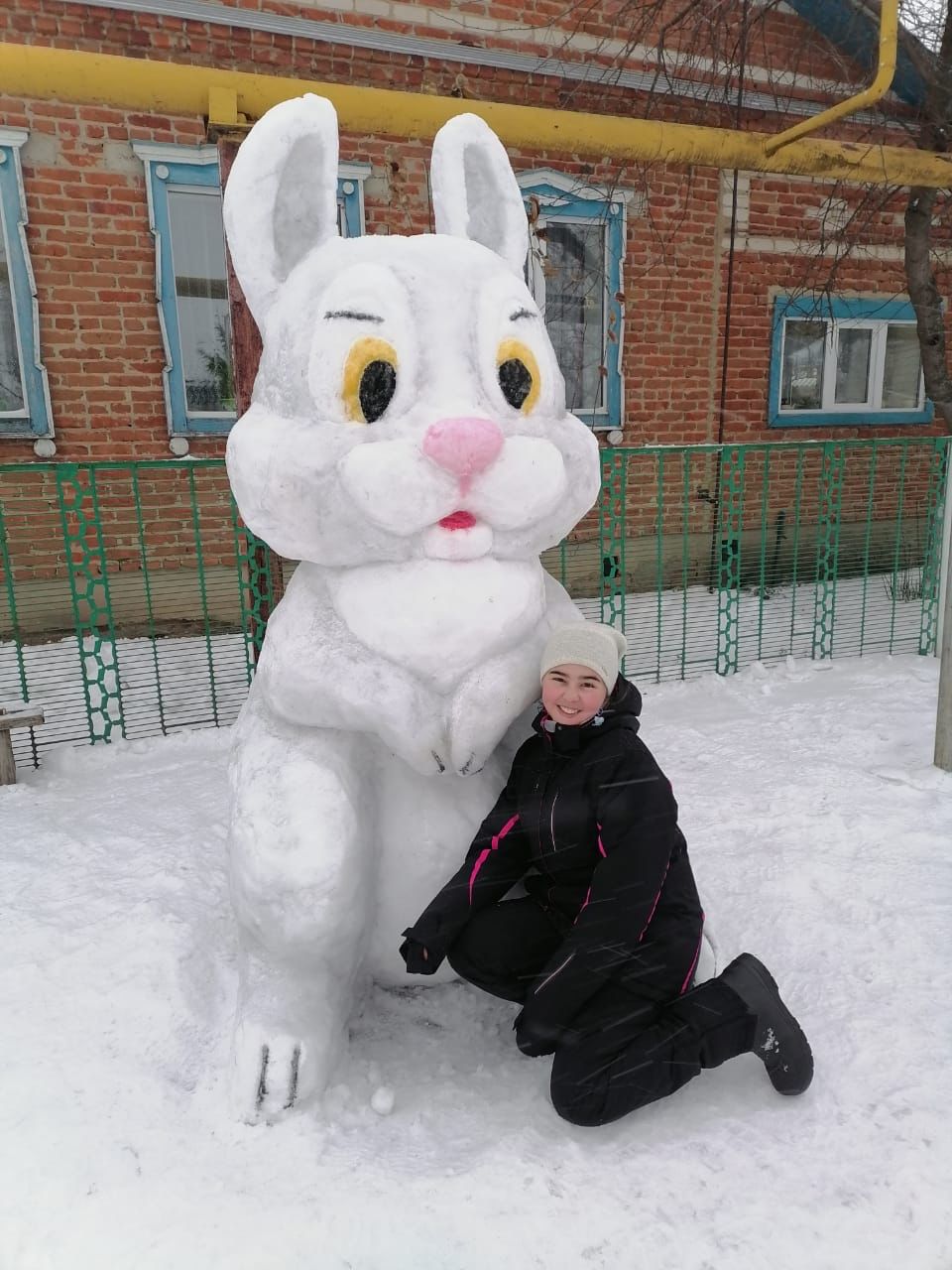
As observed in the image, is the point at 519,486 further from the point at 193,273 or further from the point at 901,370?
the point at 901,370

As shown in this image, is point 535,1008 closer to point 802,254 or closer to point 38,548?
point 38,548

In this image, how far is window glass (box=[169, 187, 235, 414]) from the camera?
574cm

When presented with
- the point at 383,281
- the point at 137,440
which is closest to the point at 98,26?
the point at 137,440

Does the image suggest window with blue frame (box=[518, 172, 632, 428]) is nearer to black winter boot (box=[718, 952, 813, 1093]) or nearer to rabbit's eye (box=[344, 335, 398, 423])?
rabbit's eye (box=[344, 335, 398, 423])

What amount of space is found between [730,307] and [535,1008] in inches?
266

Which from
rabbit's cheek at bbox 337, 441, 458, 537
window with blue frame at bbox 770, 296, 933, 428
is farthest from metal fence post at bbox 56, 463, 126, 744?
window with blue frame at bbox 770, 296, 933, 428

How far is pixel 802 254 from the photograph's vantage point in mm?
7496

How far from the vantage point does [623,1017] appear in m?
1.77

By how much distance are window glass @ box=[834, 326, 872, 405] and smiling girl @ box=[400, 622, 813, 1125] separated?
7439 millimetres

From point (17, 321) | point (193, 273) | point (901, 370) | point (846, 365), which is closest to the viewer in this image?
point (17, 321)

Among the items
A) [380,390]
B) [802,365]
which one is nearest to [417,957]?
[380,390]

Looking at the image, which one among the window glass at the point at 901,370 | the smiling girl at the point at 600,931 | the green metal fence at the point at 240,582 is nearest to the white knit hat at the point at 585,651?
the smiling girl at the point at 600,931

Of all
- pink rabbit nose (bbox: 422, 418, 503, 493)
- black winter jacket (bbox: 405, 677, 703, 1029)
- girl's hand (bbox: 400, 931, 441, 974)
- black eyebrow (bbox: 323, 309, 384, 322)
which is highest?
black eyebrow (bbox: 323, 309, 384, 322)

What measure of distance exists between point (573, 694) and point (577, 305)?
5.89 m
